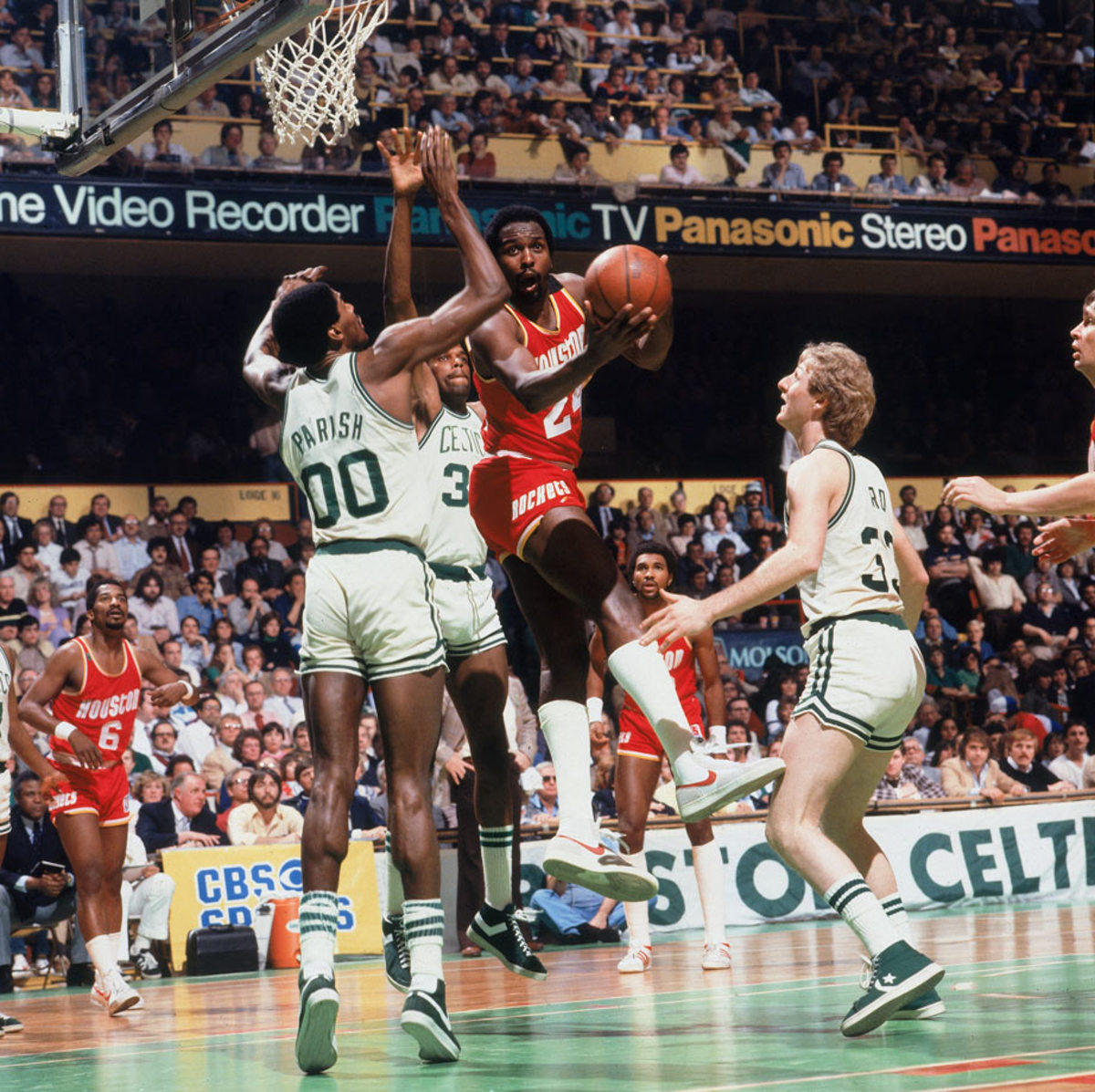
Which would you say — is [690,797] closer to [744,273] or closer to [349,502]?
[349,502]

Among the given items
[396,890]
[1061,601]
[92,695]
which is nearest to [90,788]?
[92,695]

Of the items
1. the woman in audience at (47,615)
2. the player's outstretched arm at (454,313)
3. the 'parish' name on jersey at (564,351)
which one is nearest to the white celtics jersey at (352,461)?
the player's outstretched arm at (454,313)

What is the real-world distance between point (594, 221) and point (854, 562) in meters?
12.1

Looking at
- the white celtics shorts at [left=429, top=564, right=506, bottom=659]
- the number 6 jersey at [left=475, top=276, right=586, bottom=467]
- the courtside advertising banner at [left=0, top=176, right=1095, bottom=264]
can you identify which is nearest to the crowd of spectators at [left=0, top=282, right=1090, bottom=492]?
the courtside advertising banner at [left=0, top=176, right=1095, bottom=264]

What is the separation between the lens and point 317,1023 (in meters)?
4.98

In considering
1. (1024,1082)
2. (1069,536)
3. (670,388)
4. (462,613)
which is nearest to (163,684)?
(462,613)

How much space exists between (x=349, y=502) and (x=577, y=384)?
889 mm

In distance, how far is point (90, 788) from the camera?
8.58m

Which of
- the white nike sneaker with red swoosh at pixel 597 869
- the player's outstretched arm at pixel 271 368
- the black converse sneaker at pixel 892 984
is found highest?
the player's outstretched arm at pixel 271 368

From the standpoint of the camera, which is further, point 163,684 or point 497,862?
point 163,684

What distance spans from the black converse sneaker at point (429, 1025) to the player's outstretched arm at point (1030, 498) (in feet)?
7.62

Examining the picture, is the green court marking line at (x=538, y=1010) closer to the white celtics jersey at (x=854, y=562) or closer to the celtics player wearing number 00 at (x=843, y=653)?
the celtics player wearing number 00 at (x=843, y=653)

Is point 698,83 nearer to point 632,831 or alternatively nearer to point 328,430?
point 632,831

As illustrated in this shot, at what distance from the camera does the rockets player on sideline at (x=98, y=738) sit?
8.45 metres
